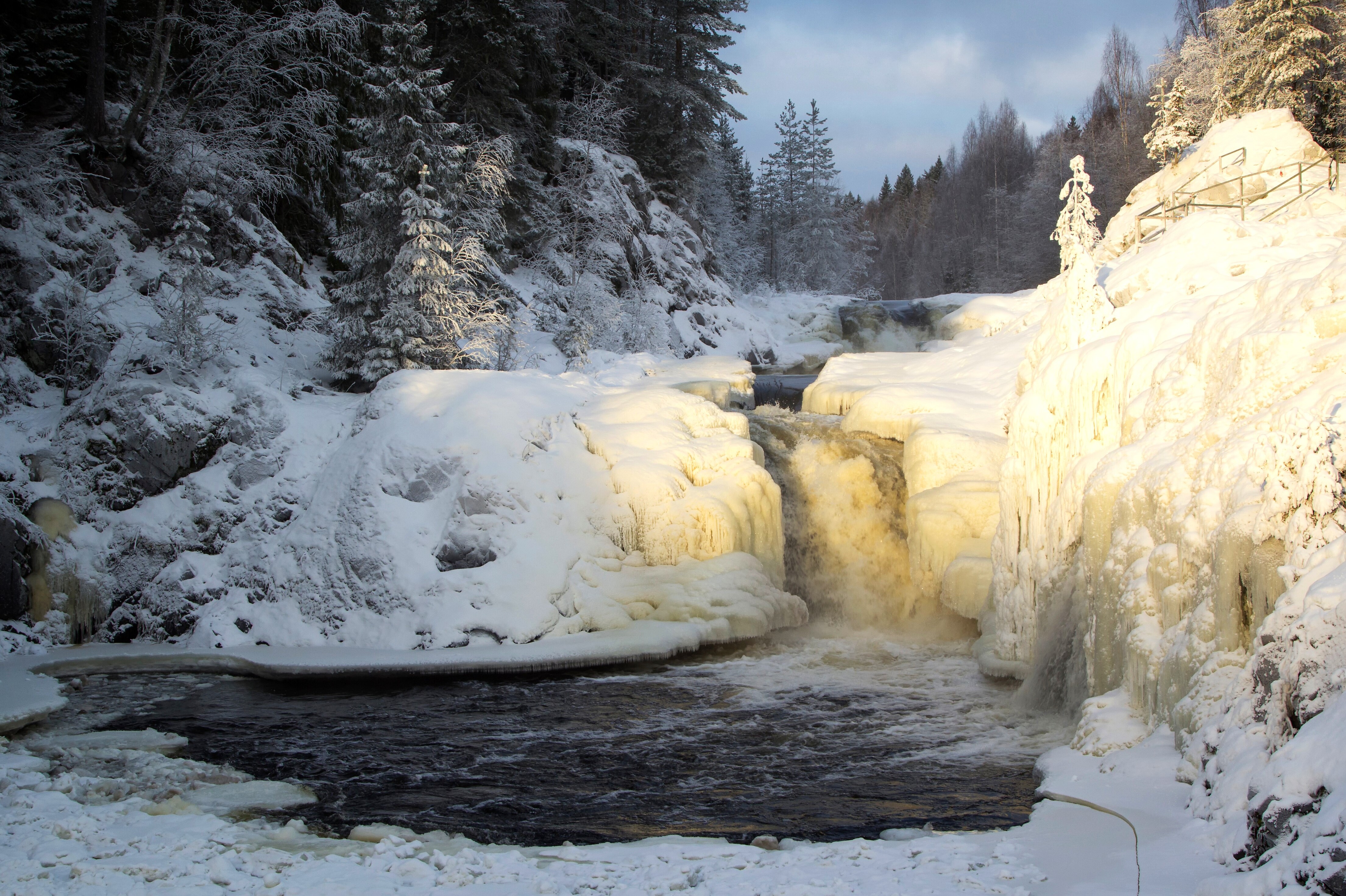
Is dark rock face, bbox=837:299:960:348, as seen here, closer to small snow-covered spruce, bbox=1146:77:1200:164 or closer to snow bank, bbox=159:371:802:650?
small snow-covered spruce, bbox=1146:77:1200:164

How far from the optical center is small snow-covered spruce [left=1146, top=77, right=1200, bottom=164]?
25094mm

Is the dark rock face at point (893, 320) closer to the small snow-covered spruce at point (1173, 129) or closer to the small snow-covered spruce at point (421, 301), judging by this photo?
the small snow-covered spruce at point (1173, 129)

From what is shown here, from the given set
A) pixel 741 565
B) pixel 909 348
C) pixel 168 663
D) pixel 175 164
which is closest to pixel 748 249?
pixel 909 348

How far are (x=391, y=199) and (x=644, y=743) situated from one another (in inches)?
435

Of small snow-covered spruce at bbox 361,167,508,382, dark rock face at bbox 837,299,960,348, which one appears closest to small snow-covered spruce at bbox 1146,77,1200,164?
dark rock face at bbox 837,299,960,348

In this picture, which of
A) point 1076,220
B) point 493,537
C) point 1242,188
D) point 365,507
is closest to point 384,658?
point 493,537

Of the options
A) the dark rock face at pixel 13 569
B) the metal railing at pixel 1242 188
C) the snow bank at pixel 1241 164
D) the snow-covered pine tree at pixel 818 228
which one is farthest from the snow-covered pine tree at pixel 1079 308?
the snow-covered pine tree at pixel 818 228

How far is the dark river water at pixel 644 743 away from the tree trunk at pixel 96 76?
1140cm

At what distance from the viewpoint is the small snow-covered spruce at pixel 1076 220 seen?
1414cm

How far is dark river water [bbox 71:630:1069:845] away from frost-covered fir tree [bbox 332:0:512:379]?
6.52 metres

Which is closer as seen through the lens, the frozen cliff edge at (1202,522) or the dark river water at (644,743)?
the frozen cliff edge at (1202,522)

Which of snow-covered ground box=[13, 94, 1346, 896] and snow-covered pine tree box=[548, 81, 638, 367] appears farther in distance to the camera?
snow-covered pine tree box=[548, 81, 638, 367]

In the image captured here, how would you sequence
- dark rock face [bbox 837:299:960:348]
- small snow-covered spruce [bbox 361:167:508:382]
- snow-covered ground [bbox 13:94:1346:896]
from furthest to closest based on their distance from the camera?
dark rock face [bbox 837:299:960:348]
small snow-covered spruce [bbox 361:167:508:382]
snow-covered ground [bbox 13:94:1346:896]

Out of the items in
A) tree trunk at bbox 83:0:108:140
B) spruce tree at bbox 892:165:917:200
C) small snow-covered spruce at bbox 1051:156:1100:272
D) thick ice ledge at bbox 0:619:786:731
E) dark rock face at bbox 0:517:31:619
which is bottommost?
thick ice ledge at bbox 0:619:786:731
